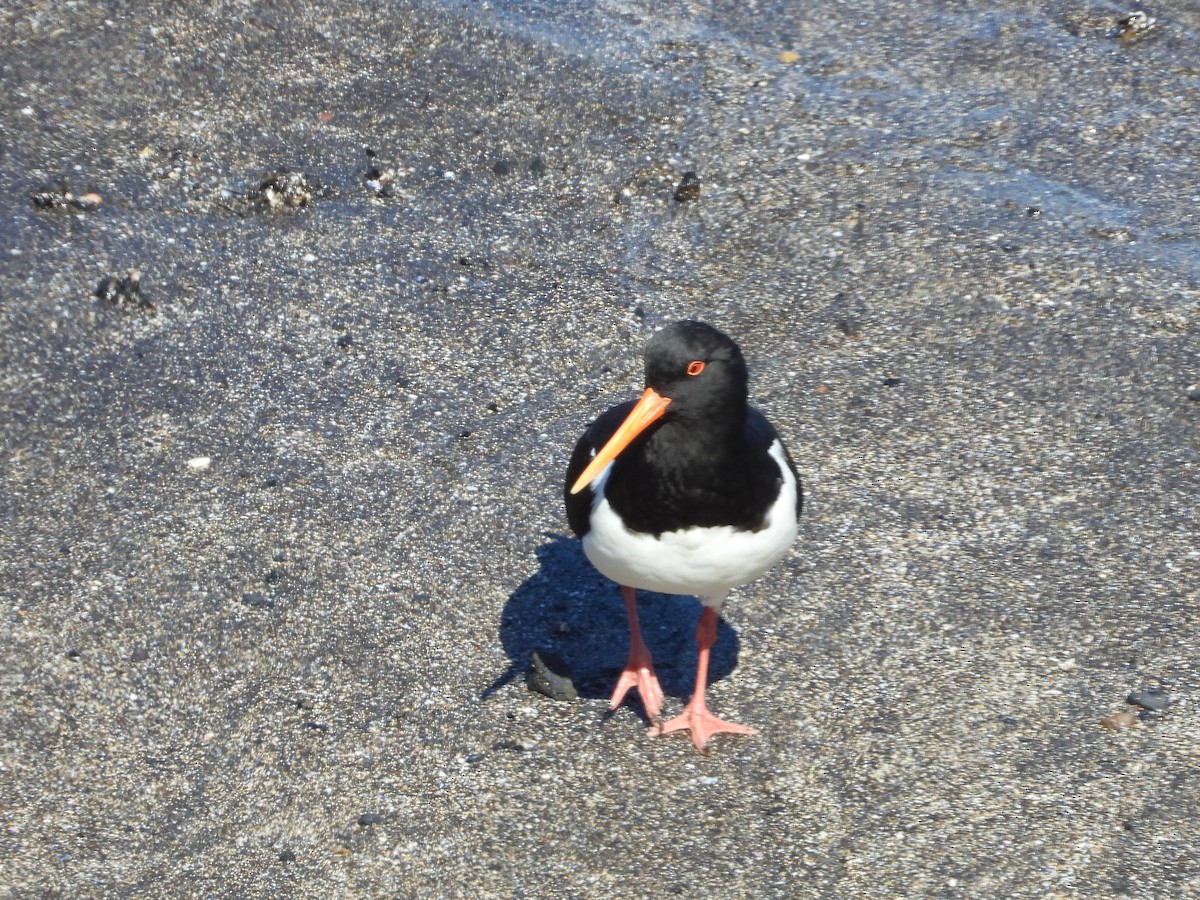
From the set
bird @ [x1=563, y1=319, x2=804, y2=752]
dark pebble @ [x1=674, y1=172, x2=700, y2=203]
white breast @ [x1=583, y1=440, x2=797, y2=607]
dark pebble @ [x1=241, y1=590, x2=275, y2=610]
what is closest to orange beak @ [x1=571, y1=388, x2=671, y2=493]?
bird @ [x1=563, y1=319, x2=804, y2=752]

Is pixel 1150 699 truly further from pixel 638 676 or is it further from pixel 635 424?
pixel 635 424

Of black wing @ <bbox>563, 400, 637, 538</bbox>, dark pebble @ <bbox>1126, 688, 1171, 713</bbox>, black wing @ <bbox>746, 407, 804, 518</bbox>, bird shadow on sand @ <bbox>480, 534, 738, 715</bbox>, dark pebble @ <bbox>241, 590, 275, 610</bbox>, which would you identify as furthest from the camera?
dark pebble @ <bbox>241, 590, 275, 610</bbox>

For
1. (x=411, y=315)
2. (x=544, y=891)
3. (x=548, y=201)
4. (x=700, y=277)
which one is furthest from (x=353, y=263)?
(x=544, y=891)

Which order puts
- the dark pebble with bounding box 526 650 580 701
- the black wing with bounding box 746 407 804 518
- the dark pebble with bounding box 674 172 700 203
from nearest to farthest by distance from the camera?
the black wing with bounding box 746 407 804 518
the dark pebble with bounding box 526 650 580 701
the dark pebble with bounding box 674 172 700 203

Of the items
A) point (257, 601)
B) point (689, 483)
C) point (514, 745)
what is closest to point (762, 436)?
point (689, 483)

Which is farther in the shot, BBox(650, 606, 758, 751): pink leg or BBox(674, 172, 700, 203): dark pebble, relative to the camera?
BBox(674, 172, 700, 203): dark pebble

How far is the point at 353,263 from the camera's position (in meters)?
6.89

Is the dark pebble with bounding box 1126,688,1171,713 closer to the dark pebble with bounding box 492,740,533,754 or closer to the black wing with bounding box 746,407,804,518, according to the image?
the black wing with bounding box 746,407,804,518

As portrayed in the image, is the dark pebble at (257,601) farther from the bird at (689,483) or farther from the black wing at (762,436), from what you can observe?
the black wing at (762,436)

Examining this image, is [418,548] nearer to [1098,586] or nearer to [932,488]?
[932,488]

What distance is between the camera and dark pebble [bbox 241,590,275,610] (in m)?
5.18

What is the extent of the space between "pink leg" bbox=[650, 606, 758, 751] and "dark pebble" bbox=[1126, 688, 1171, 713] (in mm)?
1359

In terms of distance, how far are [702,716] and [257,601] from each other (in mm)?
1817

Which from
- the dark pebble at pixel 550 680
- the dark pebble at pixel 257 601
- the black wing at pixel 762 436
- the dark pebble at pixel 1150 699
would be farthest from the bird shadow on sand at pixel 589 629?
the dark pebble at pixel 1150 699
